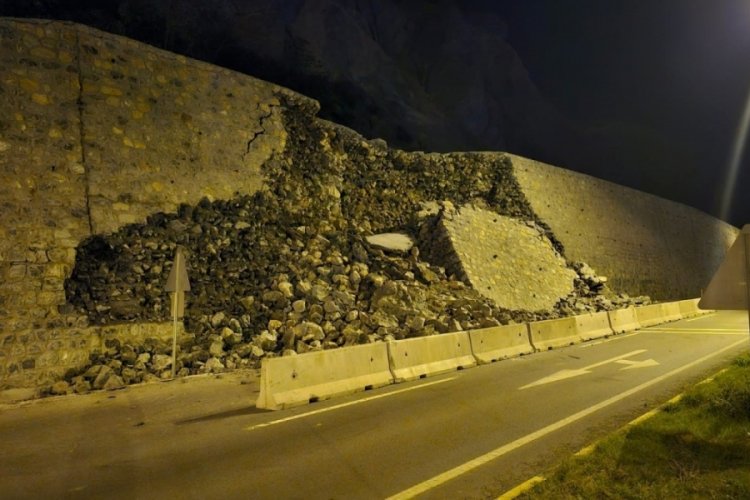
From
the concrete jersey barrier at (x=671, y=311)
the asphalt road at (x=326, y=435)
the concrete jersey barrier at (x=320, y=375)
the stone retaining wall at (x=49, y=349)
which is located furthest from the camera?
the concrete jersey barrier at (x=671, y=311)

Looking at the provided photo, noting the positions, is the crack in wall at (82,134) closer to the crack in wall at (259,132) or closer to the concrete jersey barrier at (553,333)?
the crack in wall at (259,132)

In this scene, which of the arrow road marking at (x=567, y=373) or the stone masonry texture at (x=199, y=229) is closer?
the arrow road marking at (x=567, y=373)

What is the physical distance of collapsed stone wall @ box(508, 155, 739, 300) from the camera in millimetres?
24969

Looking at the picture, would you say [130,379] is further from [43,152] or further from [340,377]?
[43,152]

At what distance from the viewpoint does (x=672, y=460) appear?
4.39 metres

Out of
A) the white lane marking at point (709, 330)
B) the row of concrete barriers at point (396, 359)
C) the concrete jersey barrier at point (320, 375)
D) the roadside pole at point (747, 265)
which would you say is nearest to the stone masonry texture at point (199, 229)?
the row of concrete barriers at point (396, 359)

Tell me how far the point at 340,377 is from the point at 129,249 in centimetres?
594

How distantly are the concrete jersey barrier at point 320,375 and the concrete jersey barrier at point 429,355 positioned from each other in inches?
10.5

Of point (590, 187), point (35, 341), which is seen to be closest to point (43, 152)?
point (35, 341)

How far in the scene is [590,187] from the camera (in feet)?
91.6

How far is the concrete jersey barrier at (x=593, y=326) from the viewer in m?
14.6

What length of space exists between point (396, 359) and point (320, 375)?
5.95 ft

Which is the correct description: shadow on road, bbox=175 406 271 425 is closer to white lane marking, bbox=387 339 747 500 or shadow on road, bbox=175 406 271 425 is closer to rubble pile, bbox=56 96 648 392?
rubble pile, bbox=56 96 648 392

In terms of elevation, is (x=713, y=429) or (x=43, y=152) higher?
(x=43, y=152)
